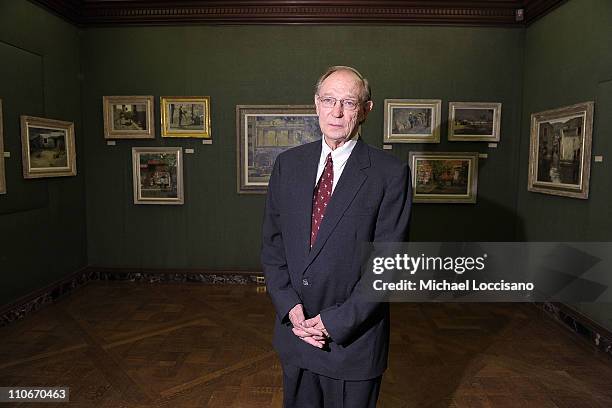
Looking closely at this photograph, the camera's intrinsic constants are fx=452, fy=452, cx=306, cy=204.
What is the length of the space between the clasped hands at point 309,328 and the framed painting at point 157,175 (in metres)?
5.13

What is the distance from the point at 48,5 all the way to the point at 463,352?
6675mm

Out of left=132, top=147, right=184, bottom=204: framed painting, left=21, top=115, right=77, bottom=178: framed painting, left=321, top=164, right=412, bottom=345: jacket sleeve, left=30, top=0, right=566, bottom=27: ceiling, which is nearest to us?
left=321, top=164, right=412, bottom=345: jacket sleeve

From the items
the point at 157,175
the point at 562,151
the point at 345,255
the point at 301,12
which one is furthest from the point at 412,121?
the point at 345,255

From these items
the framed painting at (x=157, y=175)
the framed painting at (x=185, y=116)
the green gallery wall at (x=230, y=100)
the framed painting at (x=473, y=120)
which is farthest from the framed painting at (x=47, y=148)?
the framed painting at (x=473, y=120)

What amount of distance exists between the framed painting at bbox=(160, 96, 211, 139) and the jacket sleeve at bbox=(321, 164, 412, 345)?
515cm

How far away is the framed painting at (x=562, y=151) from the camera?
5.02 metres

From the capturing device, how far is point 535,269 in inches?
243

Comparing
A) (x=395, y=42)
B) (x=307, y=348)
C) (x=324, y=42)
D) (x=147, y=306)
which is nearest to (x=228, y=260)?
(x=147, y=306)

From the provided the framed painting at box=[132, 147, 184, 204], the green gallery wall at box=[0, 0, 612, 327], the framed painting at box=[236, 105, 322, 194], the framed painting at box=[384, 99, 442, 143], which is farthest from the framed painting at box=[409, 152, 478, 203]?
the framed painting at box=[132, 147, 184, 204]

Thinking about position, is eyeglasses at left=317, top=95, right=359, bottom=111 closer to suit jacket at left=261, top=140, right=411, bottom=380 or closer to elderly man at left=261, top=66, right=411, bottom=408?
elderly man at left=261, top=66, right=411, bottom=408

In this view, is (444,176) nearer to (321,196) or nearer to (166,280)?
(166,280)

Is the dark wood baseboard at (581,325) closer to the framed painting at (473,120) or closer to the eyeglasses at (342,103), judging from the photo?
the framed painting at (473,120)

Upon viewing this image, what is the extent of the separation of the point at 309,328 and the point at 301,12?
5597 mm

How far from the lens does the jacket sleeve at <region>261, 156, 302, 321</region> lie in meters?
2.31
